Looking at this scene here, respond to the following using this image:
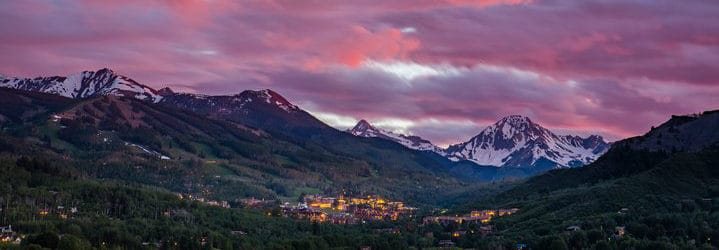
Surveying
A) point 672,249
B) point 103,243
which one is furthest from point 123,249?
point 672,249

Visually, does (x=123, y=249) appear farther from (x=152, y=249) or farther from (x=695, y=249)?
(x=695, y=249)

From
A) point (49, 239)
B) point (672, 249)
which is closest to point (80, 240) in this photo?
point (49, 239)

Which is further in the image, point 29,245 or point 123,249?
point 123,249

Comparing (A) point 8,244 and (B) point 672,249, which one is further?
(B) point 672,249

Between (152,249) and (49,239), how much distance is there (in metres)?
21.7

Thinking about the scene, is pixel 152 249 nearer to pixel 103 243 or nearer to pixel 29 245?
pixel 103 243

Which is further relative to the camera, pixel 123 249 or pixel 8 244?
pixel 123 249

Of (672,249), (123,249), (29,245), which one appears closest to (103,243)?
(123,249)

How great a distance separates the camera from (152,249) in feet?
653

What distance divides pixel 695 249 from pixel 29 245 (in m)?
138

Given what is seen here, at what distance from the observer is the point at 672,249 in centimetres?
19750

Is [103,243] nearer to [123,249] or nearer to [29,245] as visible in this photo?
[123,249]

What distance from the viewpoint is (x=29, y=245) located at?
181250mm

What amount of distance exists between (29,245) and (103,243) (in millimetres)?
20341
